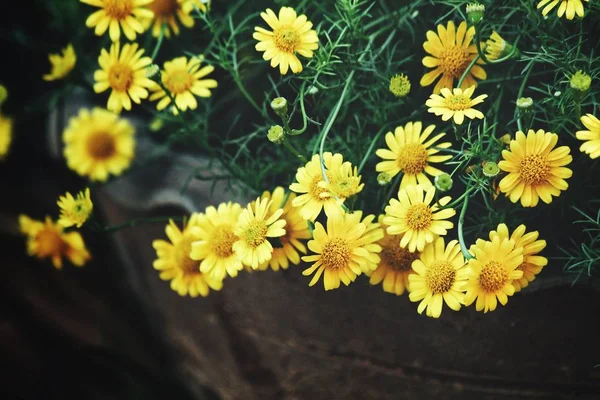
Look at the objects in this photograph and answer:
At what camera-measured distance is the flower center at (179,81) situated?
769mm

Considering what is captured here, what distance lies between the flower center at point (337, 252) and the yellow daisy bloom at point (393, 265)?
0.06 metres

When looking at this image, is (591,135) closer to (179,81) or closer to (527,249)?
(527,249)

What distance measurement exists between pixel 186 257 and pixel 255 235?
152 mm

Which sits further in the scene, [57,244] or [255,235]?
[57,244]

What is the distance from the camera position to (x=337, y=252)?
2.01 ft

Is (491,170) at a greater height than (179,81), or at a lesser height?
lesser

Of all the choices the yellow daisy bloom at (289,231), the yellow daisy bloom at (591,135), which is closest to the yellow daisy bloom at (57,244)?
the yellow daisy bloom at (289,231)

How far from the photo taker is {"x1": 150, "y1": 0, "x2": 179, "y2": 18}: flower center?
0.82m

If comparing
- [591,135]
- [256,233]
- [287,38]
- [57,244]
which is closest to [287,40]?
[287,38]

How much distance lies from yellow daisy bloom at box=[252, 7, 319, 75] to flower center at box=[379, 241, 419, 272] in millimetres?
224

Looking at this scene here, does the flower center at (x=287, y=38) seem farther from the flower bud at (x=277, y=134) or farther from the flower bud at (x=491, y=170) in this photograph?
the flower bud at (x=491, y=170)

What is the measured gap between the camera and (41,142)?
1330 millimetres

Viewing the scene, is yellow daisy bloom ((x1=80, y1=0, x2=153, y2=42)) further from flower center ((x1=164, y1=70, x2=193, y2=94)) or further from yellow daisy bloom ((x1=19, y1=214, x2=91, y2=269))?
yellow daisy bloom ((x1=19, y1=214, x2=91, y2=269))

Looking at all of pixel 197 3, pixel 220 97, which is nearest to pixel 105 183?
pixel 220 97
